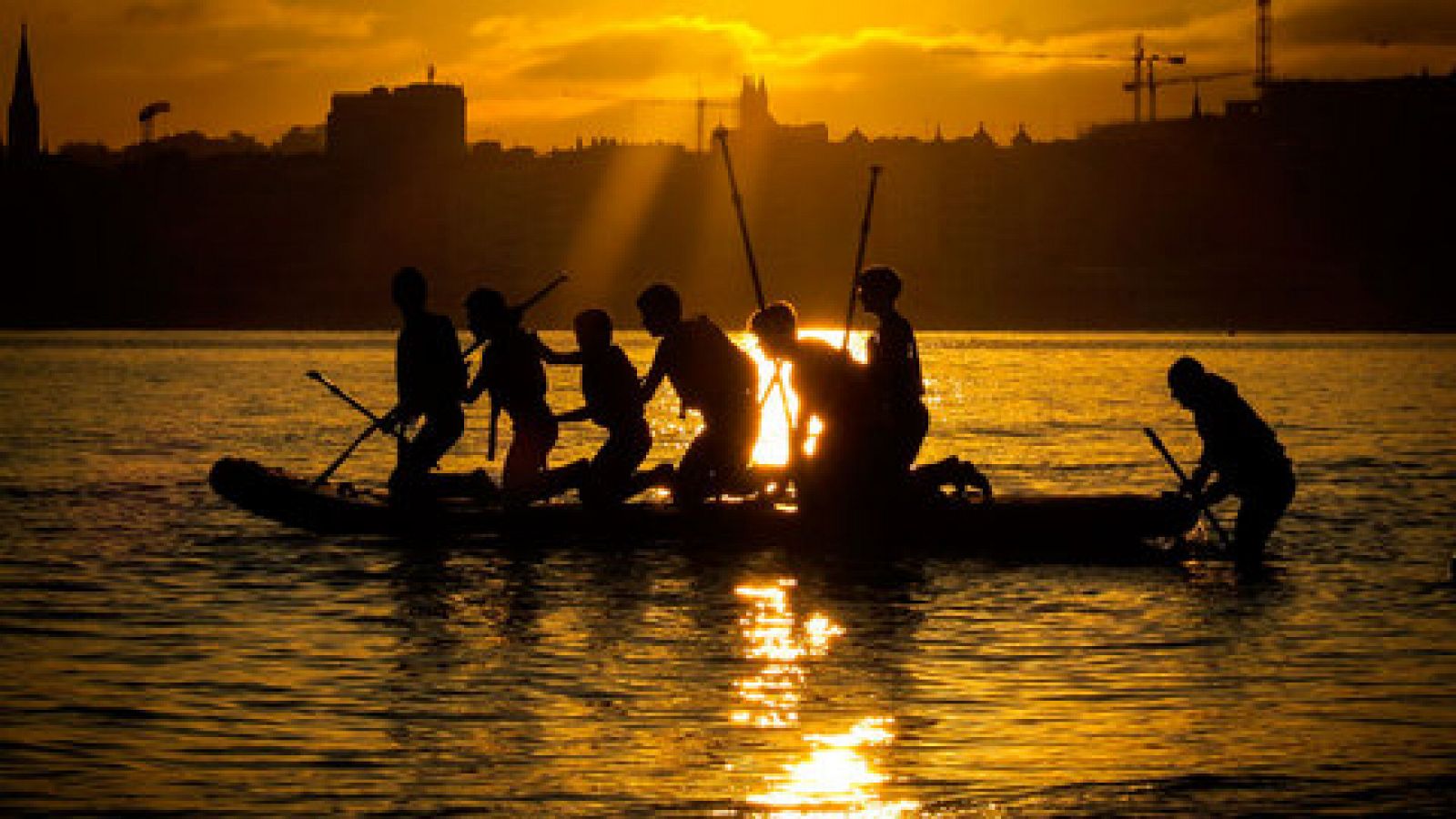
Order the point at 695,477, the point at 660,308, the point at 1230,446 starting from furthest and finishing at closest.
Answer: the point at 695,477
the point at 1230,446
the point at 660,308

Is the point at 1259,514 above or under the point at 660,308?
under

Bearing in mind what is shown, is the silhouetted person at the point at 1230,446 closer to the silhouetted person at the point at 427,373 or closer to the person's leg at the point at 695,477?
the person's leg at the point at 695,477

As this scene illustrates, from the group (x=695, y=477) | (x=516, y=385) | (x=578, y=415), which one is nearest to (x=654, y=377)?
(x=578, y=415)

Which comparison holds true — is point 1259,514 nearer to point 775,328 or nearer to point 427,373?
point 775,328

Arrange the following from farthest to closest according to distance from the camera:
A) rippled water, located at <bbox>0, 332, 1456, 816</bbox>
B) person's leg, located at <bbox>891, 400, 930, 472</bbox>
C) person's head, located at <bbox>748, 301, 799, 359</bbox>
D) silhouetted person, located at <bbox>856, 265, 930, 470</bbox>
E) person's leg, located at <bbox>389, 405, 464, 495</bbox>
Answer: person's leg, located at <bbox>389, 405, 464, 495</bbox> < person's leg, located at <bbox>891, 400, 930, 472</bbox> < silhouetted person, located at <bbox>856, 265, 930, 470</bbox> < person's head, located at <bbox>748, 301, 799, 359</bbox> < rippled water, located at <bbox>0, 332, 1456, 816</bbox>

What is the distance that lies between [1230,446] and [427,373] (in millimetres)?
6622

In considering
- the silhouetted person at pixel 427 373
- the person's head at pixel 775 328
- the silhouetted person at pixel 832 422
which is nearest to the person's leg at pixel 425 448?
the silhouetted person at pixel 427 373

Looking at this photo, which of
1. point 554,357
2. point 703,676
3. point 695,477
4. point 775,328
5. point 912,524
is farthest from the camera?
point 695,477

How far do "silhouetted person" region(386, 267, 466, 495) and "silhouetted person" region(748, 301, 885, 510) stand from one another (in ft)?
9.57

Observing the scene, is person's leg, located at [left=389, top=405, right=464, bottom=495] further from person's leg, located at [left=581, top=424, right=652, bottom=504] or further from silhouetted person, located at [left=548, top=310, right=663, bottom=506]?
person's leg, located at [left=581, top=424, right=652, bottom=504]

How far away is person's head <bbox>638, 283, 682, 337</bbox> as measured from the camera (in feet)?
62.0

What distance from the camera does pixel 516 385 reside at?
2059 cm

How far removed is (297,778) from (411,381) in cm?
947

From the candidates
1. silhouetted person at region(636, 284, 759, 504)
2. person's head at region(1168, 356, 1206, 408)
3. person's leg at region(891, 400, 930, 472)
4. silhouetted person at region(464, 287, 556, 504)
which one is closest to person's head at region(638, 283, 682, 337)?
silhouetted person at region(636, 284, 759, 504)
